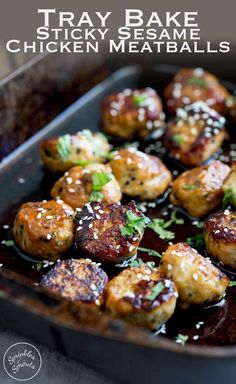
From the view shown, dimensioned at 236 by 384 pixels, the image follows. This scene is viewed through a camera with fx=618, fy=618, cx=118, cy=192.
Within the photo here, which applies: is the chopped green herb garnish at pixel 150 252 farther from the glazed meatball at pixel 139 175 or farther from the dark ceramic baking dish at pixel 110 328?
the glazed meatball at pixel 139 175

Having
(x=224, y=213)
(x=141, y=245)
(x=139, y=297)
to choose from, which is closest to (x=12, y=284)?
(x=139, y=297)

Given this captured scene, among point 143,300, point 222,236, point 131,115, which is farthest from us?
point 131,115

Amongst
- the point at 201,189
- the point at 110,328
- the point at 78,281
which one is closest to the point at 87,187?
the point at 201,189

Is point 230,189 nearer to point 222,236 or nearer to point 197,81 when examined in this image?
point 222,236

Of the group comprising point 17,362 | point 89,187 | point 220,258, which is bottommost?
point 17,362

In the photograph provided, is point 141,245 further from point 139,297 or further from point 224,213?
point 139,297

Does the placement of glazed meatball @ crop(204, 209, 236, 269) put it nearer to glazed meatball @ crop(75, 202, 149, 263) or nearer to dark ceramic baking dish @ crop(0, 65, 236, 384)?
dark ceramic baking dish @ crop(0, 65, 236, 384)
